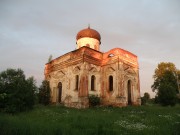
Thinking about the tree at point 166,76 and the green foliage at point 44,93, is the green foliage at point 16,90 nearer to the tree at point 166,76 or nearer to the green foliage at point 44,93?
the green foliage at point 44,93

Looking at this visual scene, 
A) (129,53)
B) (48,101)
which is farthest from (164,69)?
(48,101)

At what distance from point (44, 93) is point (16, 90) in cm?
858

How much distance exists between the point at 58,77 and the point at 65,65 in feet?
7.26

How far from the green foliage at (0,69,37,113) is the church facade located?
5083 mm

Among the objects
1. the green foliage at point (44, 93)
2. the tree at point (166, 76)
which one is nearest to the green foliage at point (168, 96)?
the tree at point (166, 76)

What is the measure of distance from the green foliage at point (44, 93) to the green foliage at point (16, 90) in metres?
6.54

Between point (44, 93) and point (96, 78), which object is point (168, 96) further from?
point (44, 93)

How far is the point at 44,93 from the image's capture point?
24031 mm

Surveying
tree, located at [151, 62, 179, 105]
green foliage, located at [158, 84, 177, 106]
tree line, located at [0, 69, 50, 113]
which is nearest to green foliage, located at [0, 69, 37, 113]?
tree line, located at [0, 69, 50, 113]

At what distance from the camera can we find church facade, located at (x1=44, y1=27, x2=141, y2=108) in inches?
777

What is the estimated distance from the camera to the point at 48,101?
23.9m

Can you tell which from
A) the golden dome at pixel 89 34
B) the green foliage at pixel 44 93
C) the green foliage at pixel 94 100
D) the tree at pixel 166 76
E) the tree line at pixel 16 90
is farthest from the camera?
the tree at pixel 166 76

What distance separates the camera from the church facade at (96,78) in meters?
19.7

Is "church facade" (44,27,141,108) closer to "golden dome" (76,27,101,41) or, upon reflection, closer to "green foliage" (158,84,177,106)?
"green foliage" (158,84,177,106)
